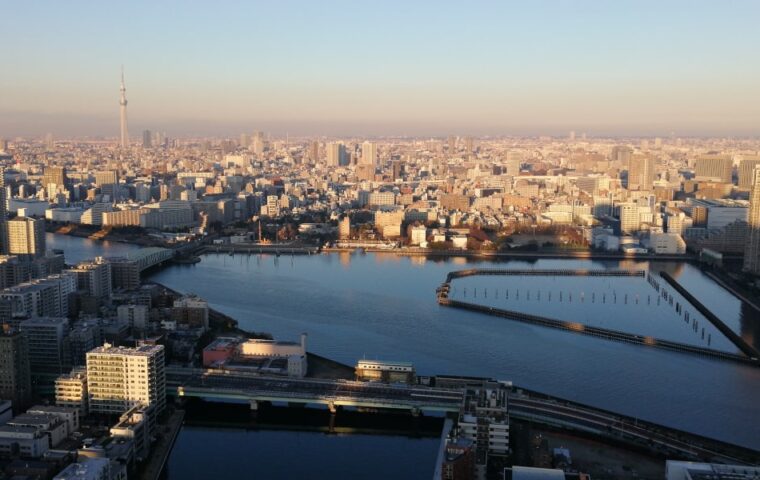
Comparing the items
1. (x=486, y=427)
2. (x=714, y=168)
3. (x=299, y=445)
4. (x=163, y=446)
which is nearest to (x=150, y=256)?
(x=163, y=446)

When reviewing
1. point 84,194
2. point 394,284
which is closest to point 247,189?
point 84,194

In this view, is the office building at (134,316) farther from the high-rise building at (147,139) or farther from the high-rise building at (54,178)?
the high-rise building at (147,139)

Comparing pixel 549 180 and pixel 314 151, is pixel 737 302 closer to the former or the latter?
pixel 549 180

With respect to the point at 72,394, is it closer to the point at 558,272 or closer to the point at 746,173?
the point at 558,272

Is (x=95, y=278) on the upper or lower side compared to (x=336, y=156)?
lower

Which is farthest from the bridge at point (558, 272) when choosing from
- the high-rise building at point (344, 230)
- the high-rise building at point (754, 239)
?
the high-rise building at point (344, 230)

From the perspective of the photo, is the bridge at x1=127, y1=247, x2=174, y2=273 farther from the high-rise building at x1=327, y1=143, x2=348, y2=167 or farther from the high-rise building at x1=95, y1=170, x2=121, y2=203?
the high-rise building at x1=327, y1=143, x2=348, y2=167
